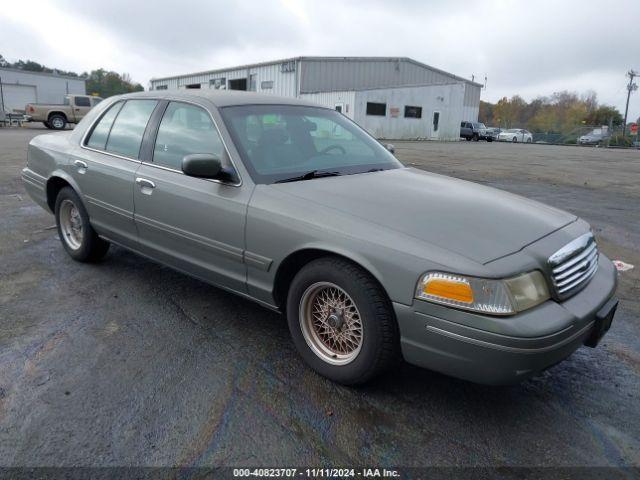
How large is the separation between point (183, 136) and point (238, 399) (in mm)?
1906

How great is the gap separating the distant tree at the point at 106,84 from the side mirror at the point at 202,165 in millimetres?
80130

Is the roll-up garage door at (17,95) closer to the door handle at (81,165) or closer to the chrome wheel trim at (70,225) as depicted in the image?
the chrome wheel trim at (70,225)

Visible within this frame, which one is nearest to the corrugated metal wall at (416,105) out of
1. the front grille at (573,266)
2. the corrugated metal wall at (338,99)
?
the corrugated metal wall at (338,99)

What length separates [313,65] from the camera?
30.4 m

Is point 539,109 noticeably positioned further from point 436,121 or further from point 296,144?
point 296,144

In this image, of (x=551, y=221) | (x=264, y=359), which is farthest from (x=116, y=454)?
(x=551, y=221)

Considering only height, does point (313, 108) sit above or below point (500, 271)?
above

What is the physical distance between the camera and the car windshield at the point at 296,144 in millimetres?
3164

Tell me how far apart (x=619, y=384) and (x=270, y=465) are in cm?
204

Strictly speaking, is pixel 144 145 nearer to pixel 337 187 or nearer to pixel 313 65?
pixel 337 187

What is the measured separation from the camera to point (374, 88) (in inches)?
1212

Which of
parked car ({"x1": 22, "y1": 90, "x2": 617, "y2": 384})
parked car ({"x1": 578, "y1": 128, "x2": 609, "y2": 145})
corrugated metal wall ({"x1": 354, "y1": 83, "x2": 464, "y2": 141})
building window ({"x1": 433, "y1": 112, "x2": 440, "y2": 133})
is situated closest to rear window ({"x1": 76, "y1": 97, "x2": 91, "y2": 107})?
corrugated metal wall ({"x1": 354, "y1": 83, "x2": 464, "y2": 141})

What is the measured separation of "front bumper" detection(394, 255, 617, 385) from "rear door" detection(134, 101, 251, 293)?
1207 millimetres

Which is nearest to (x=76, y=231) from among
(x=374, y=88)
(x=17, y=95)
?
(x=374, y=88)
